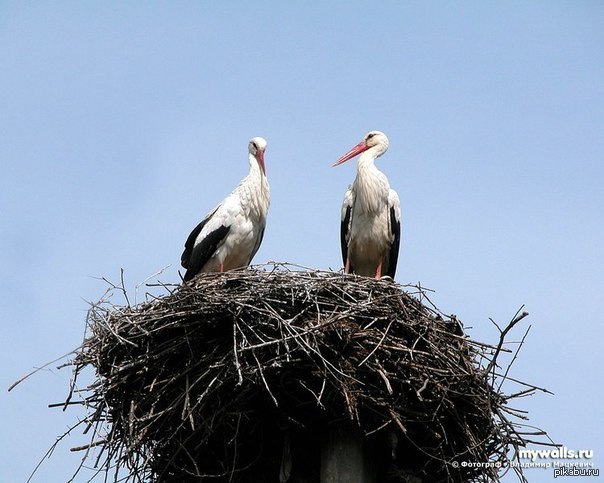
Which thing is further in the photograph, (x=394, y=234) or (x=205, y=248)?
(x=394, y=234)

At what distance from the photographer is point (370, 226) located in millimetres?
8203

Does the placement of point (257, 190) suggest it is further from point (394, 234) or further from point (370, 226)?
point (394, 234)

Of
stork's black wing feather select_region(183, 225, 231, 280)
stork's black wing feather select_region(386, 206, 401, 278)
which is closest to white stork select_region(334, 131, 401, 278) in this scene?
stork's black wing feather select_region(386, 206, 401, 278)

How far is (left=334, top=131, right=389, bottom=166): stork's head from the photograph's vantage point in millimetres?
8758

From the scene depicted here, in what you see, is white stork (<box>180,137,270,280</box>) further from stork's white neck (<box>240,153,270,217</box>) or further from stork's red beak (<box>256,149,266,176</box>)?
stork's red beak (<box>256,149,266,176</box>)

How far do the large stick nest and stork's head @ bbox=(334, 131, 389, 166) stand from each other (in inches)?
96.3

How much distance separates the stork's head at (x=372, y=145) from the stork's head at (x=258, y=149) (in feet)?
2.28

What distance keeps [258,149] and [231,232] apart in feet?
2.69

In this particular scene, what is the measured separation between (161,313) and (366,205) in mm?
2282

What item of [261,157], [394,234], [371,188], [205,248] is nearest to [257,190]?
[261,157]

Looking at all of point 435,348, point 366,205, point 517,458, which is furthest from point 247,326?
point 366,205

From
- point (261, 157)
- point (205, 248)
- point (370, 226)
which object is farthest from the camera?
point (261, 157)

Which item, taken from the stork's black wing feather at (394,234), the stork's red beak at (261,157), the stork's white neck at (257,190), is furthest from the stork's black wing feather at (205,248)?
the stork's black wing feather at (394,234)

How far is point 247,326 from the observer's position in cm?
613
